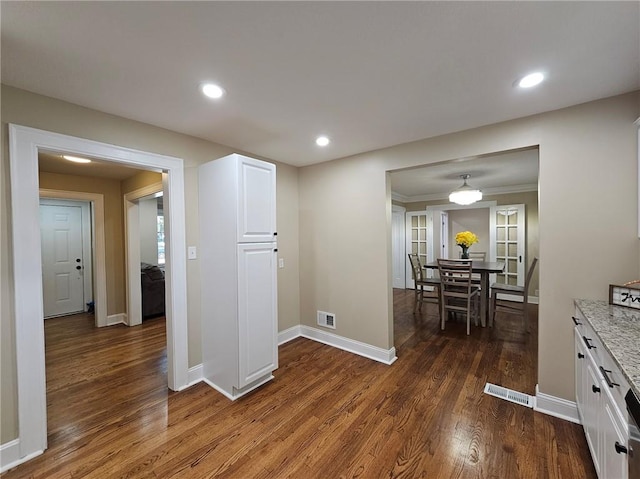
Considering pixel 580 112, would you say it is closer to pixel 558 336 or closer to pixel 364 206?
pixel 558 336

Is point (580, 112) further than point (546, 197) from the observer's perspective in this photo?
No

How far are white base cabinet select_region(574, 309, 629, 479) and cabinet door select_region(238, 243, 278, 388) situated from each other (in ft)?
7.45

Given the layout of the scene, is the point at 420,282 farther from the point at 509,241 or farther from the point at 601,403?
the point at 601,403

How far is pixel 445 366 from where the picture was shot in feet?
9.38

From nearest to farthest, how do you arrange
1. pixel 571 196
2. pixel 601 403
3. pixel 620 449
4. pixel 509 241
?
pixel 620 449 < pixel 601 403 < pixel 571 196 < pixel 509 241

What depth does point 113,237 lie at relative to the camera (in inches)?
175

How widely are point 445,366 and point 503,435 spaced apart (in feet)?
3.27

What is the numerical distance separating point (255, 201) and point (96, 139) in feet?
4.14

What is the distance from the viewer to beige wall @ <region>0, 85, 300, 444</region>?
5.42 feet

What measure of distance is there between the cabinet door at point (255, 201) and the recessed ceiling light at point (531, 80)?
1.99m

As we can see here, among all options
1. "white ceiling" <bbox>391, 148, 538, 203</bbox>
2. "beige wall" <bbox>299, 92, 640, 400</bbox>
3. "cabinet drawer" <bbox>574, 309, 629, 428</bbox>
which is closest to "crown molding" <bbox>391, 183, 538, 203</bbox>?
"white ceiling" <bbox>391, 148, 538, 203</bbox>

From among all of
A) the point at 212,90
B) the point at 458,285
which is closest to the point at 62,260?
the point at 212,90

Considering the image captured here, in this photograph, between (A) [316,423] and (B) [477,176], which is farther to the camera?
(B) [477,176]

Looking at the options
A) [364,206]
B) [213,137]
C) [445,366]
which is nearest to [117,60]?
[213,137]
